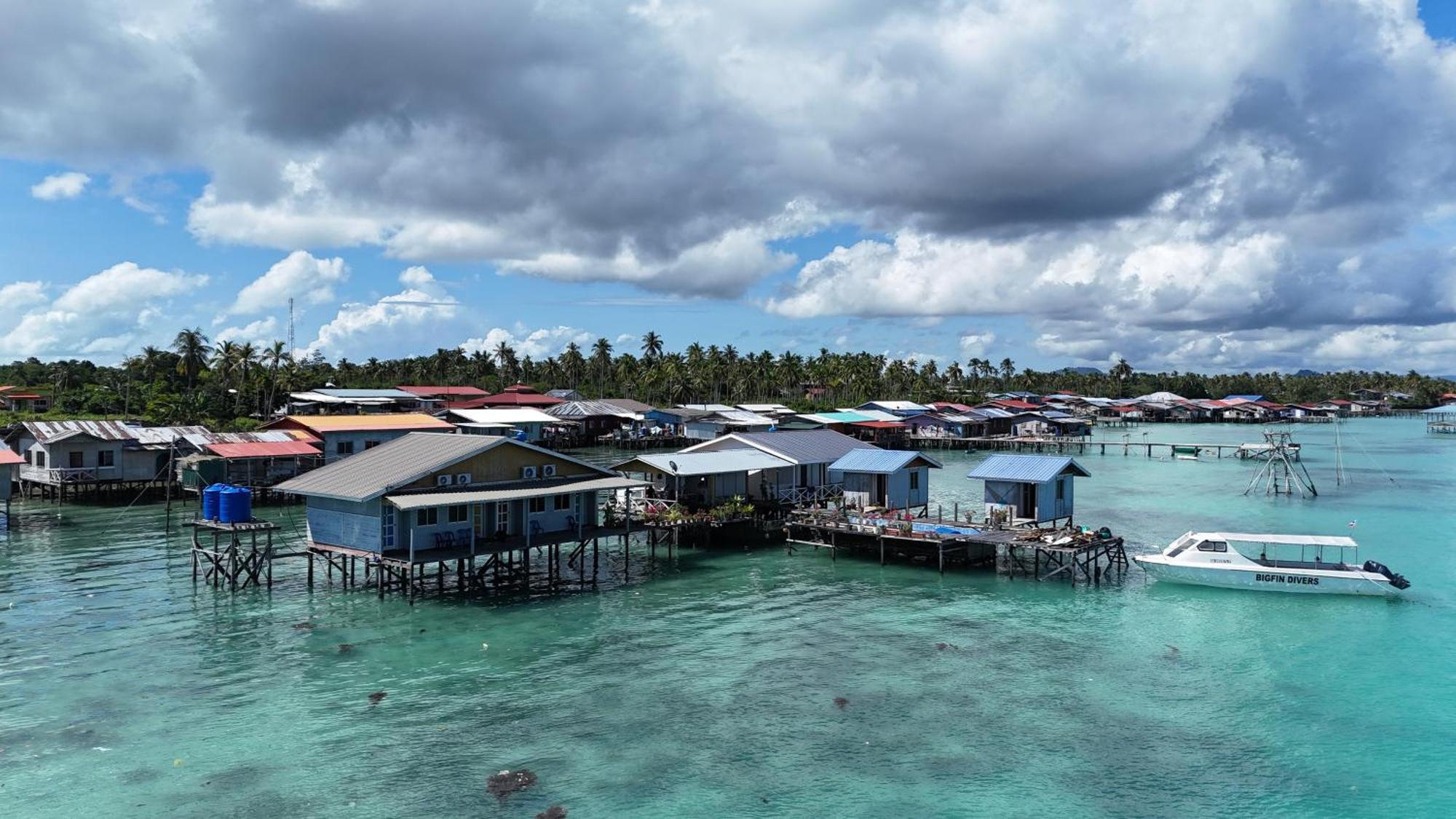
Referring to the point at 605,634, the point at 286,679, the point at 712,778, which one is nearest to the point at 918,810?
the point at 712,778

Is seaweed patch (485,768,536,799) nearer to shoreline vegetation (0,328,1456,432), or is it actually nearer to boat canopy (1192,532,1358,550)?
boat canopy (1192,532,1358,550)

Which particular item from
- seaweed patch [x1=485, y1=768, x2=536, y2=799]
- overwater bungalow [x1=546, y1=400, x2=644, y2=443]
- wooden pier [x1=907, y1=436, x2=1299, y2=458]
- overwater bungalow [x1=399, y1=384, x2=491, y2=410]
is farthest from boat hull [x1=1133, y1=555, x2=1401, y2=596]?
overwater bungalow [x1=399, y1=384, x2=491, y2=410]

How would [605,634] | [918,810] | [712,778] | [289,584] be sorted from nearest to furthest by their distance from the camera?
[918,810]
[712,778]
[605,634]
[289,584]

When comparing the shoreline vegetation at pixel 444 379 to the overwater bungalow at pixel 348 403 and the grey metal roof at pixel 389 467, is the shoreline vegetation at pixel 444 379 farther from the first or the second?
the grey metal roof at pixel 389 467

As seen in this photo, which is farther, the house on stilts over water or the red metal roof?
the red metal roof

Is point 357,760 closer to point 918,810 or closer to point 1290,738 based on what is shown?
point 918,810
